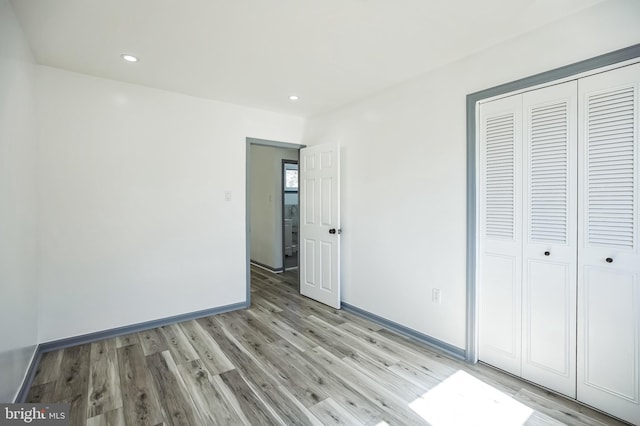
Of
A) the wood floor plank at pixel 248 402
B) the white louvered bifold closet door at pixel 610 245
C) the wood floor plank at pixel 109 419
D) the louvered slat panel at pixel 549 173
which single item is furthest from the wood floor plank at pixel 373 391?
the louvered slat panel at pixel 549 173

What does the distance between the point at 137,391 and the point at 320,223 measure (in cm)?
247

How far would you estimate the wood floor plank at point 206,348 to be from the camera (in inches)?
92.5

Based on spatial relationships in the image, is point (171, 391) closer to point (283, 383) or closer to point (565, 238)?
point (283, 383)

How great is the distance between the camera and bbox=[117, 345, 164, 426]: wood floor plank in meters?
1.78

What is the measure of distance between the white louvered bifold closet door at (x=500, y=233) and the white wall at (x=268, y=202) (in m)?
3.65

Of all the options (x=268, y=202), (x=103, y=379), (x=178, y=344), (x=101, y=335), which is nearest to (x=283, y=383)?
(x=178, y=344)

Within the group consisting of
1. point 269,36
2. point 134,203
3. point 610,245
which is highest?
point 269,36

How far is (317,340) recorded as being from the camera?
279 cm

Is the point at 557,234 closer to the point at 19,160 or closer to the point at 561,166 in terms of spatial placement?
the point at 561,166

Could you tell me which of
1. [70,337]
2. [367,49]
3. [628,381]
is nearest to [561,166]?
[628,381]

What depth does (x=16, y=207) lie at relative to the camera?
1915mm

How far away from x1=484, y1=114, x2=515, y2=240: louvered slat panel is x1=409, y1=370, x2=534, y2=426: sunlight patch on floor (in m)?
1.09

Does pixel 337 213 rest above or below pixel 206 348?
above

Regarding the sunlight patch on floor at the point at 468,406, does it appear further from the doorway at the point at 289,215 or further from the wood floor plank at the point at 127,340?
the doorway at the point at 289,215
